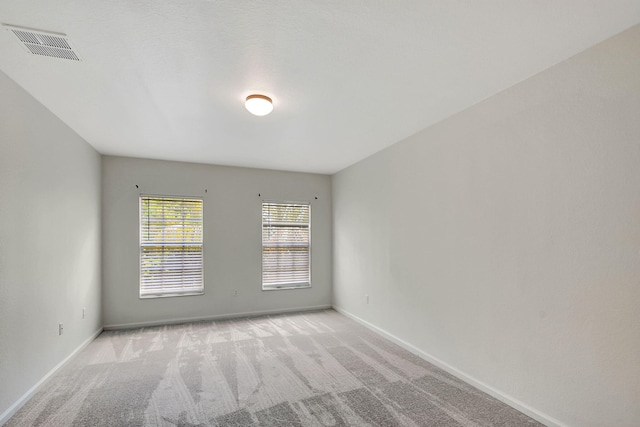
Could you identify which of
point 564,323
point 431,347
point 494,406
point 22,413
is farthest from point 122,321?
point 564,323

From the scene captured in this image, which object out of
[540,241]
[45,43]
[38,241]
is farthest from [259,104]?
[540,241]

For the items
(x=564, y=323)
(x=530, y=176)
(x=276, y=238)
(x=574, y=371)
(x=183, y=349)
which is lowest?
(x=183, y=349)

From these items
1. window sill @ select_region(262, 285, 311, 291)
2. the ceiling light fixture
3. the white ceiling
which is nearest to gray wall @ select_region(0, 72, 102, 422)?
the white ceiling

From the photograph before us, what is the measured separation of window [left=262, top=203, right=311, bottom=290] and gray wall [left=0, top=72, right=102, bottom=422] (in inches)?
Result: 96.3

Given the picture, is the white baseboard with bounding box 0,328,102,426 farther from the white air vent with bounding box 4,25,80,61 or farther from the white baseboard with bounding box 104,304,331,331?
the white air vent with bounding box 4,25,80,61

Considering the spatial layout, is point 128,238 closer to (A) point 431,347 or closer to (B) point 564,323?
(A) point 431,347

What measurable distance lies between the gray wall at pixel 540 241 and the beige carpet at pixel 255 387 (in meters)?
0.39

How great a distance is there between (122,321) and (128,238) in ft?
3.86

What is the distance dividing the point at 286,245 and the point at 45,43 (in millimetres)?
4022

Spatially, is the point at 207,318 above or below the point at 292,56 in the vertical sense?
below

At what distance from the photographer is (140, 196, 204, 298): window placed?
4.54 metres

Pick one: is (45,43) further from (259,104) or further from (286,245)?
(286,245)

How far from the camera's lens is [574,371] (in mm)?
A: 1974

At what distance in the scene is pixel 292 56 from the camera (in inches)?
77.6
